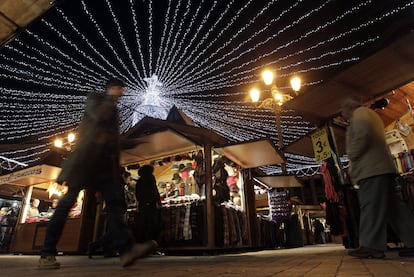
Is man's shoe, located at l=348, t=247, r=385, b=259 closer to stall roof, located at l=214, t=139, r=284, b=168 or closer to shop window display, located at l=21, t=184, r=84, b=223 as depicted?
stall roof, located at l=214, t=139, r=284, b=168

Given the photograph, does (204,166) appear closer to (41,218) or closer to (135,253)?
(135,253)

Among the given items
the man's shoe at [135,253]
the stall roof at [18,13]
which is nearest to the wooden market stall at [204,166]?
the stall roof at [18,13]

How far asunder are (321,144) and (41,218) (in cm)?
834

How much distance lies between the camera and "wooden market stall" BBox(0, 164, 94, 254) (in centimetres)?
702

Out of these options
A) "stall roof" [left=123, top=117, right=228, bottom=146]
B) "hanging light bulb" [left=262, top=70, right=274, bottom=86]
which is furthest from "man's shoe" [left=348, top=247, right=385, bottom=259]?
"hanging light bulb" [left=262, top=70, right=274, bottom=86]

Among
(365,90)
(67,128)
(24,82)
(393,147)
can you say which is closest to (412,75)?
(365,90)

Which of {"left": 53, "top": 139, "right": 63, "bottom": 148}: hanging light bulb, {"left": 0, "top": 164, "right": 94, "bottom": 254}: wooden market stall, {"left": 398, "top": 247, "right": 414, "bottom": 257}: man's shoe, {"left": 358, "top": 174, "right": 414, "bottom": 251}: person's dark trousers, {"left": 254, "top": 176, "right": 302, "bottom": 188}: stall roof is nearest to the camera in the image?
{"left": 358, "top": 174, "right": 414, "bottom": 251}: person's dark trousers

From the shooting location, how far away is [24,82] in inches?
304

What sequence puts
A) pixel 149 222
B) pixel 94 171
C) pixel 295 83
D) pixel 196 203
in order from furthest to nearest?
pixel 295 83 < pixel 196 203 < pixel 149 222 < pixel 94 171

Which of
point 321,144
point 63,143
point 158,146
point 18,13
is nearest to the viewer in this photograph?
point 18,13

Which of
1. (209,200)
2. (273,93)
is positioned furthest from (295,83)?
(209,200)

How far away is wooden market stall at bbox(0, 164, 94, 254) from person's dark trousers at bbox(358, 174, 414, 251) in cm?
662

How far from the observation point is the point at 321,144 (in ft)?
17.8

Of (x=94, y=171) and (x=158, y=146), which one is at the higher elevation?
(x=158, y=146)
